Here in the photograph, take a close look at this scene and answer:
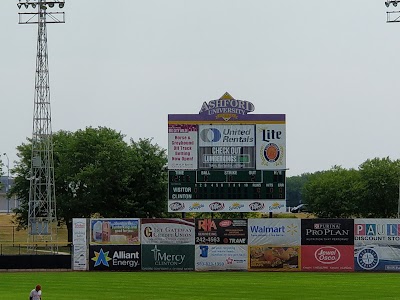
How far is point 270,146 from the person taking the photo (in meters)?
56.5

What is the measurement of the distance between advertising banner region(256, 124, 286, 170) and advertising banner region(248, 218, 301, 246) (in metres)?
5.57

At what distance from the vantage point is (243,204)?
5691 centimetres

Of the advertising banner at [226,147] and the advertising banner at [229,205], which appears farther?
the advertising banner at [229,205]

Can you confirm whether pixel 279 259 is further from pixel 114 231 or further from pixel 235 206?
pixel 114 231

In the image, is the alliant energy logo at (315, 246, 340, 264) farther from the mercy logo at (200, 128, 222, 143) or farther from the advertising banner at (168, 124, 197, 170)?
the advertising banner at (168, 124, 197, 170)

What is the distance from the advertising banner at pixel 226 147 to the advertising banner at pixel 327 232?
7.06 metres

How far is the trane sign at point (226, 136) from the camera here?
185ft

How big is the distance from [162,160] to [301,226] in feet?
103

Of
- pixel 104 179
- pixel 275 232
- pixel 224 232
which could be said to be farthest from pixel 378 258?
pixel 104 179

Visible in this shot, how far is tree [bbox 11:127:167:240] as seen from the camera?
3440 inches

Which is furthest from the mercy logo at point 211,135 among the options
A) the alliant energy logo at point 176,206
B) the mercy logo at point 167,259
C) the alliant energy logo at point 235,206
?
the mercy logo at point 167,259
